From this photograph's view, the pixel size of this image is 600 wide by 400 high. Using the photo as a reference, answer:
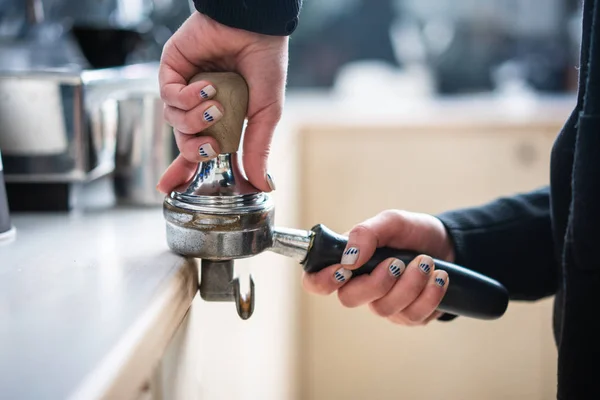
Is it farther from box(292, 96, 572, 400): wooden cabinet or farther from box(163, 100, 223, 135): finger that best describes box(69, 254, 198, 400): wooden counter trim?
box(292, 96, 572, 400): wooden cabinet

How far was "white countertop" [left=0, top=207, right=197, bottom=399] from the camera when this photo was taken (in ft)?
0.94

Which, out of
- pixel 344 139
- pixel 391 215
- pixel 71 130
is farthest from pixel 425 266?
pixel 344 139

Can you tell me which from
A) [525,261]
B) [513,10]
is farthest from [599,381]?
[513,10]

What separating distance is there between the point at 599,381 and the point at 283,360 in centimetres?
66

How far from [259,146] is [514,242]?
14.1 inches

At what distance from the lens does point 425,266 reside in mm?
559

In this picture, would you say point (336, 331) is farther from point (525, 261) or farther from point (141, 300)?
point (141, 300)

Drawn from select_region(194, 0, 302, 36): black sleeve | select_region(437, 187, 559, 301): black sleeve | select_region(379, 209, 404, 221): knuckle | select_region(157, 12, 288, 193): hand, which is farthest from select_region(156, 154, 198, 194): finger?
select_region(437, 187, 559, 301): black sleeve

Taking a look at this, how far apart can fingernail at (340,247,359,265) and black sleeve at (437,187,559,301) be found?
219 millimetres

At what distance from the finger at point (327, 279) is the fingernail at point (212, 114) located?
0.15 meters

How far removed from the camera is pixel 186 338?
452mm

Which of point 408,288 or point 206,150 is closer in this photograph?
point 206,150

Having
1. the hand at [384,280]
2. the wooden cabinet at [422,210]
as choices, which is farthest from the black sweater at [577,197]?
the wooden cabinet at [422,210]

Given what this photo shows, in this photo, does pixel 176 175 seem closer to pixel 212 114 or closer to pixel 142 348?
pixel 212 114
